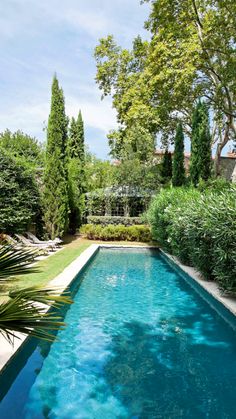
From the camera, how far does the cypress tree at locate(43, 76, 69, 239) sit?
16.7 metres

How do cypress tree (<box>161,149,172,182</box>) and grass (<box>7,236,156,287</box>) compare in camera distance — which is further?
cypress tree (<box>161,149,172,182</box>)

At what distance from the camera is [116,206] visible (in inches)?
944

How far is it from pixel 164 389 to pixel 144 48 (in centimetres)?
2138

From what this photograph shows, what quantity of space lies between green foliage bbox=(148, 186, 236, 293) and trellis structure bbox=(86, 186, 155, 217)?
404 inches

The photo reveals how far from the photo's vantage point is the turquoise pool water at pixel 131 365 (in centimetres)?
372

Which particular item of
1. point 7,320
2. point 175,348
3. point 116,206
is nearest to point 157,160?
point 116,206

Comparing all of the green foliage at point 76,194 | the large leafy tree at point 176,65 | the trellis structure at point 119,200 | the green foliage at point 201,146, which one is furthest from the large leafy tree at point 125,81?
the green foliage at point 201,146

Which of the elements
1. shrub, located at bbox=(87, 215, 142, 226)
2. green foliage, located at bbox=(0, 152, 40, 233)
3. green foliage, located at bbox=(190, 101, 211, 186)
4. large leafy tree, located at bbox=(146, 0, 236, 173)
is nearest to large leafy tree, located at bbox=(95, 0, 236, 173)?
large leafy tree, located at bbox=(146, 0, 236, 173)

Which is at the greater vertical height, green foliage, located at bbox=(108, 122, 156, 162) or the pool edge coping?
green foliage, located at bbox=(108, 122, 156, 162)

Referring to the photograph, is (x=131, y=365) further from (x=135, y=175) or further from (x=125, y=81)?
(x=125, y=81)

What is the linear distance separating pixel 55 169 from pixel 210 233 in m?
10.7

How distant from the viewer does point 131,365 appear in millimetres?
4809

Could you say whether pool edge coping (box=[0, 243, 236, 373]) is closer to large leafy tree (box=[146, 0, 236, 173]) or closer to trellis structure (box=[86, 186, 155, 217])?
large leafy tree (box=[146, 0, 236, 173])

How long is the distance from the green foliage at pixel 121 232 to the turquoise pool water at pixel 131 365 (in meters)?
11.8
